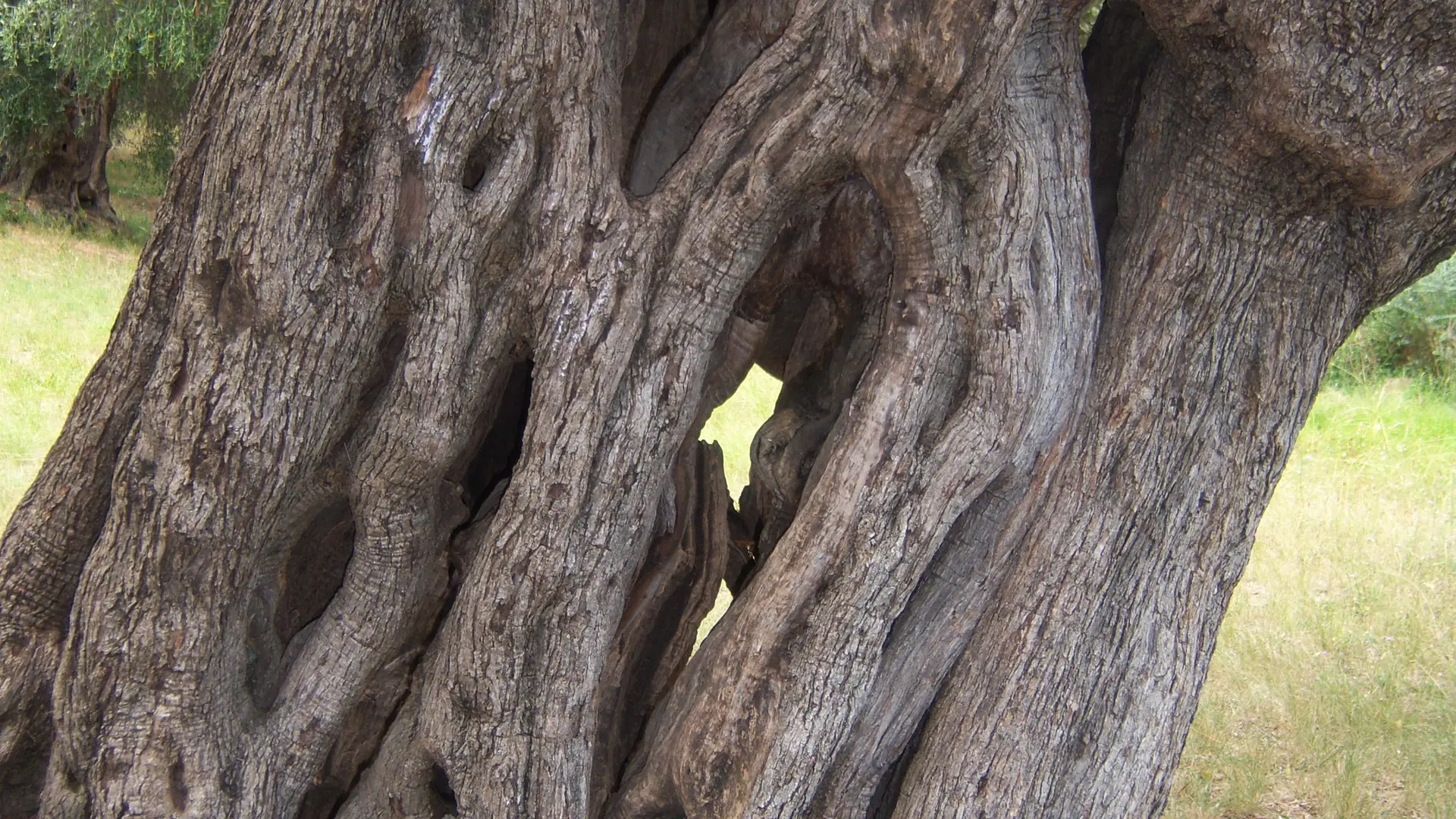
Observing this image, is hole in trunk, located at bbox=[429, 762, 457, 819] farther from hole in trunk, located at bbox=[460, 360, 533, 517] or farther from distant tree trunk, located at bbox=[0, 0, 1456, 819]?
hole in trunk, located at bbox=[460, 360, 533, 517]

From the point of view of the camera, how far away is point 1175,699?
7.80 ft

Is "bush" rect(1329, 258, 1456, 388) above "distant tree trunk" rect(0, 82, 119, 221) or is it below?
above

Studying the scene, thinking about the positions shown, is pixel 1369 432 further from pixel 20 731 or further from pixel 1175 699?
pixel 20 731

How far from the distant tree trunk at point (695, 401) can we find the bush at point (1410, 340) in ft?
31.8

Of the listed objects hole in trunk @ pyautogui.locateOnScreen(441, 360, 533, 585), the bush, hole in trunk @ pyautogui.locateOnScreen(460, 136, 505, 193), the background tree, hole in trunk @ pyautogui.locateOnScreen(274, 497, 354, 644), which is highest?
the bush

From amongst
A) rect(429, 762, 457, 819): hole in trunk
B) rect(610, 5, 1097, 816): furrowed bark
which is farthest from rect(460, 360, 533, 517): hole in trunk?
rect(610, 5, 1097, 816): furrowed bark

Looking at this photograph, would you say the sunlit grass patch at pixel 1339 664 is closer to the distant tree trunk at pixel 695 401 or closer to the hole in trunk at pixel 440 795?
the distant tree trunk at pixel 695 401

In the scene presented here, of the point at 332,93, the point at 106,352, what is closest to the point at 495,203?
the point at 332,93

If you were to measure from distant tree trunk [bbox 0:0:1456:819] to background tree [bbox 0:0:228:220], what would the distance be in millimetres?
8484

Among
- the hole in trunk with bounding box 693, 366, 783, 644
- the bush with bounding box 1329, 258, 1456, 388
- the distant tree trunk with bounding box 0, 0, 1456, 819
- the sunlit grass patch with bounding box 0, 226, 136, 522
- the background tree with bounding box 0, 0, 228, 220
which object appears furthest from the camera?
the bush with bounding box 1329, 258, 1456, 388

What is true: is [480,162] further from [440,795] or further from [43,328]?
[43,328]

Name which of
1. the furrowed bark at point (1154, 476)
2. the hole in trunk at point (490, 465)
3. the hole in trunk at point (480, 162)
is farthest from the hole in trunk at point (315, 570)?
the furrowed bark at point (1154, 476)

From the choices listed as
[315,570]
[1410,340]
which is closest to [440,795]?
[315,570]

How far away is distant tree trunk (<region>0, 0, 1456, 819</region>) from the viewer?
7.00 feet
